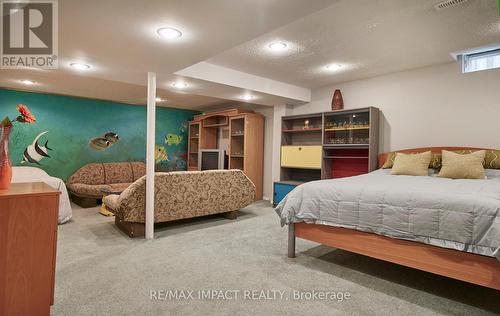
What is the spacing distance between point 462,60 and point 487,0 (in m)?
1.57

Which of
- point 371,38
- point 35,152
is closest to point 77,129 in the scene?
point 35,152

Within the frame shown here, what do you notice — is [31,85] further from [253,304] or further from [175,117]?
[253,304]

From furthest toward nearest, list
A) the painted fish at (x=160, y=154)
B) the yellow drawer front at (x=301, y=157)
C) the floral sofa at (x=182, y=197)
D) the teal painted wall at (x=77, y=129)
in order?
1. the painted fish at (x=160, y=154)
2. the teal painted wall at (x=77, y=129)
3. the yellow drawer front at (x=301, y=157)
4. the floral sofa at (x=182, y=197)

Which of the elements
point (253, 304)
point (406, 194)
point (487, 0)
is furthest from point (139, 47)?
point (487, 0)

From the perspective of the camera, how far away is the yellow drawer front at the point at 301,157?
4.70 metres

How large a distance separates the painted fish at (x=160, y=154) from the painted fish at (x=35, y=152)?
2131 mm

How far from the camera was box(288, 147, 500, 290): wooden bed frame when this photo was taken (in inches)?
67.4

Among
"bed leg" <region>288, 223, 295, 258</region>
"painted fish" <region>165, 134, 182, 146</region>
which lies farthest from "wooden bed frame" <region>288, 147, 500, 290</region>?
"painted fish" <region>165, 134, 182, 146</region>

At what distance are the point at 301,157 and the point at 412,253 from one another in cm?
302

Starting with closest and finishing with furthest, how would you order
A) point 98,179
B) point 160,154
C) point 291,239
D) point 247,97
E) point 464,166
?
point 291,239, point 464,166, point 247,97, point 98,179, point 160,154

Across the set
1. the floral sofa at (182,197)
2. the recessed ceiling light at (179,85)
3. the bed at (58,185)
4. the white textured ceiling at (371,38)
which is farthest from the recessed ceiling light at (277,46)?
the bed at (58,185)

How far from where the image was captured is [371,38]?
289 cm

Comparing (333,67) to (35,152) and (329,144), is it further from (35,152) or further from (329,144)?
(35,152)

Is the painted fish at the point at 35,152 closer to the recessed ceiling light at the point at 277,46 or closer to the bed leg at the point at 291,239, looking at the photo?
the recessed ceiling light at the point at 277,46
